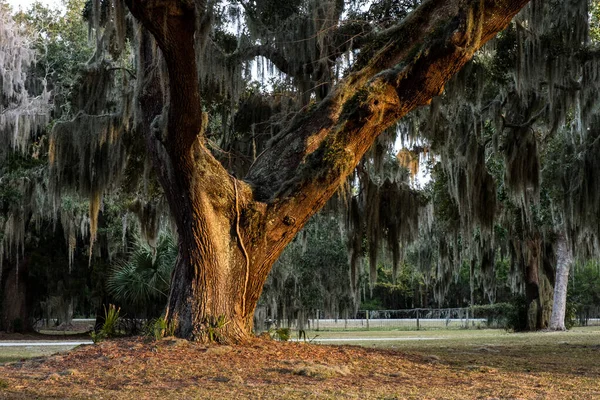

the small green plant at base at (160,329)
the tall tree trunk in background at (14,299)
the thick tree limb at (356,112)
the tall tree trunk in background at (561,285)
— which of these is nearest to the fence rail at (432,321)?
the tall tree trunk in background at (561,285)

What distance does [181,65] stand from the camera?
18.8 ft

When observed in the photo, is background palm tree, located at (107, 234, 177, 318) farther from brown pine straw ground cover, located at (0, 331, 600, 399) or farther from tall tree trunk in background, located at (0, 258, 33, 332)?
brown pine straw ground cover, located at (0, 331, 600, 399)

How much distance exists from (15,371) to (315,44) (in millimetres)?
5810

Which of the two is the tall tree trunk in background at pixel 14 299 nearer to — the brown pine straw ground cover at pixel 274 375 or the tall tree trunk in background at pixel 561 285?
the tall tree trunk in background at pixel 561 285

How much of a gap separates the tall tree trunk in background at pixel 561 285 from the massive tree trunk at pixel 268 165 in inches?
563

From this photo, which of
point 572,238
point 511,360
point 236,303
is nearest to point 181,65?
point 236,303

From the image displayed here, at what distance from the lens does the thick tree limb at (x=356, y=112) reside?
6.94 meters

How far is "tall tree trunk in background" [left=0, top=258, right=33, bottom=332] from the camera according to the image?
21.4 metres

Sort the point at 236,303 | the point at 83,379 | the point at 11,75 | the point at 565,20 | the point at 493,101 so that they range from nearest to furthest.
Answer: the point at 83,379 → the point at 236,303 → the point at 565,20 → the point at 493,101 → the point at 11,75

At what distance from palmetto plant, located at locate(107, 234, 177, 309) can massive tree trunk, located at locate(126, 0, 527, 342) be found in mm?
9375

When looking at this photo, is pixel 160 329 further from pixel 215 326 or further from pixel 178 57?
pixel 178 57

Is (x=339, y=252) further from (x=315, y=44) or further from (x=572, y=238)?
(x=315, y=44)

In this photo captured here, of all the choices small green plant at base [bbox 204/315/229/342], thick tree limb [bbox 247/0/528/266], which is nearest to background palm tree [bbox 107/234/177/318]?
thick tree limb [bbox 247/0/528/266]

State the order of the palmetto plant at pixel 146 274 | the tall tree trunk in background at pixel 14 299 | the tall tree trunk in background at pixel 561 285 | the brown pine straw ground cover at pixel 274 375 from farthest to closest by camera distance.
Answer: the tall tree trunk in background at pixel 14 299
the tall tree trunk in background at pixel 561 285
the palmetto plant at pixel 146 274
the brown pine straw ground cover at pixel 274 375
